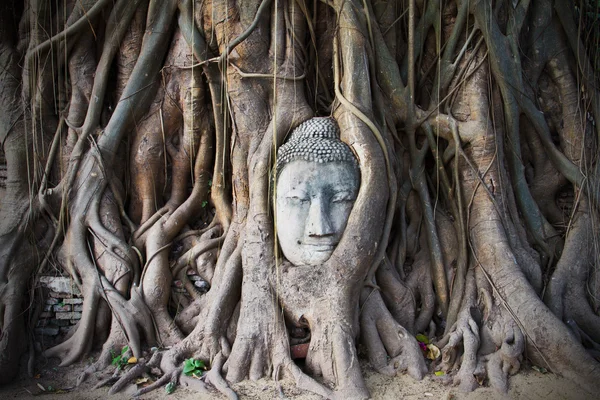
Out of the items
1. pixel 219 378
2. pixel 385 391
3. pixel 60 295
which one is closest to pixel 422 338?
pixel 385 391

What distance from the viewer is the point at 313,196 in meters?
3.30

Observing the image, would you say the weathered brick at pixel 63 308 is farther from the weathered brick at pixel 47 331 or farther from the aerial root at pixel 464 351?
the aerial root at pixel 464 351

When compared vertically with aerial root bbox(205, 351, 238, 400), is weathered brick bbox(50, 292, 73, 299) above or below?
above

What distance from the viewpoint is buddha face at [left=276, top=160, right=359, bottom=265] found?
3281 mm

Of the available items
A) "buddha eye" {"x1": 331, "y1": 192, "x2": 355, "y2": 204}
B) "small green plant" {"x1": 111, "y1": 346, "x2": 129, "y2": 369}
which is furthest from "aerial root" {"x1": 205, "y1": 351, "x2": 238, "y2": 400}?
"buddha eye" {"x1": 331, "y1": 192, "x2": 355, "y2": 204}

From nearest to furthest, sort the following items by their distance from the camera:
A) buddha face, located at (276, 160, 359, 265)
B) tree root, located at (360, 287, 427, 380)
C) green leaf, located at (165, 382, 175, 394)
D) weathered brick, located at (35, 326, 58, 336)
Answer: green leaf, located at (165, 382, 175, 394), tree root, located at (360, 287, 427, 380), buddha face, located at (276, 160, 359, 265), weathered brick, located at (35, 326, 58, 336)

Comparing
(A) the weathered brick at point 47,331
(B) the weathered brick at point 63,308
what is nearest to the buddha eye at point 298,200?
(B) the weathered brick at point 63,308

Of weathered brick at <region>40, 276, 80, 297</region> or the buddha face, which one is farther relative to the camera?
weathered brick at <region>40, 276, 80, 297</region>

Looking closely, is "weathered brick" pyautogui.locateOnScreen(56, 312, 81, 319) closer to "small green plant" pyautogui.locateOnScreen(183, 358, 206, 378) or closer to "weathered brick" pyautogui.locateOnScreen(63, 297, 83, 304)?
"weathered brick" pyautogui.locateOnScreen(63, 297, 83, 304)

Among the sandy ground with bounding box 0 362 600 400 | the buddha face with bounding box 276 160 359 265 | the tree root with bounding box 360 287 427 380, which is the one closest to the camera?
the sandy ground with bounding box 0 362 600 400

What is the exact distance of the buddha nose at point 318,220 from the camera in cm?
321

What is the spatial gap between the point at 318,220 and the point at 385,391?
1109 mm

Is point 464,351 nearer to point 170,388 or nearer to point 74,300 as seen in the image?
point 170,388

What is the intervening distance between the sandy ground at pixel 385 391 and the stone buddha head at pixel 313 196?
817mm
